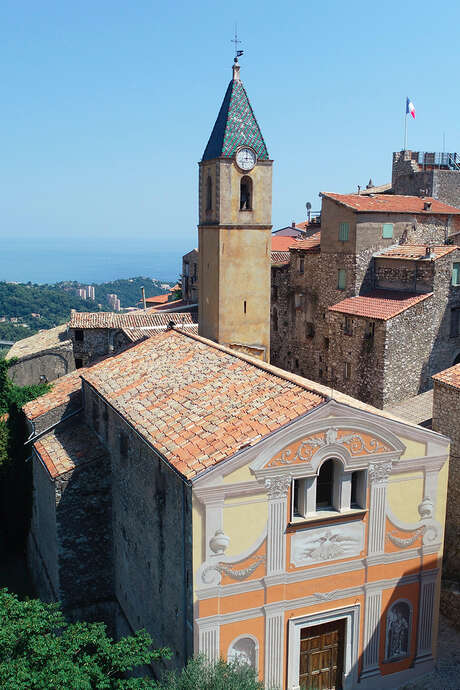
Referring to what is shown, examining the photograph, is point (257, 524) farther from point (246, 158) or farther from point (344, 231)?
point (344, 231)

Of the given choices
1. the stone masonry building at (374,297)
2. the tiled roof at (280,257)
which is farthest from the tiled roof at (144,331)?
the tiled roof at (280,257)

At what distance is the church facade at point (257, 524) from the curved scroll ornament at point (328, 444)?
31 millimetres

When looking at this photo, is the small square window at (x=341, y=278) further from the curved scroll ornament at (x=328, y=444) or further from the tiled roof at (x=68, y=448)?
the curved scroll ornament at (x=328, y=444)

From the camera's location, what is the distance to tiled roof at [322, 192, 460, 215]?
3384cm

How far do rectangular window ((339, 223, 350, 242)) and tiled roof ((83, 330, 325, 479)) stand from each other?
14.7 metres

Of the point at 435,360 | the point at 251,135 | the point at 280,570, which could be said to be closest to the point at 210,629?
the point at 280,570

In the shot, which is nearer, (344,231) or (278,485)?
(278,485)

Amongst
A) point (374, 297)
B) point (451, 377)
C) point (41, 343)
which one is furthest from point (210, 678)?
point (41, 343)

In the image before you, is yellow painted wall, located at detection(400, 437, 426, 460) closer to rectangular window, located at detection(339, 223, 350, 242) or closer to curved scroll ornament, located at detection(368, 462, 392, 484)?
curved scroll ornament, located at detection(368, 462, 392, 484)

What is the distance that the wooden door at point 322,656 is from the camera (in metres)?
15.3

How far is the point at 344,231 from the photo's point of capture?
112ft

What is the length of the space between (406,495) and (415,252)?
745 inches

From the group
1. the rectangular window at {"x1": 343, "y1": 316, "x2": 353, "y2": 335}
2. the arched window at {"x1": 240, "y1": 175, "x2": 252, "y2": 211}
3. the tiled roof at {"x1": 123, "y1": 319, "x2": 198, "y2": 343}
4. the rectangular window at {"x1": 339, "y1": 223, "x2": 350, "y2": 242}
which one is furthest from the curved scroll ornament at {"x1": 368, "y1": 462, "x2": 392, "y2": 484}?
the rectangular window at {"x1": 339, "y1": 223, "x2": 350, "y2": 242}

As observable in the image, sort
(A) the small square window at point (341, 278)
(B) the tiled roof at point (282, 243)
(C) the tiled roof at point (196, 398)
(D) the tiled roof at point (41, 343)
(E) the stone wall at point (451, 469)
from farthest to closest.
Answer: (B) the tiled roof at point (282, 243), (D) the tiled roof at point (41, 343), (A) the small square window at point (341, 278), (E) the stone wall at point (451, 469), (C) the tiled roof at point (196, 398)
